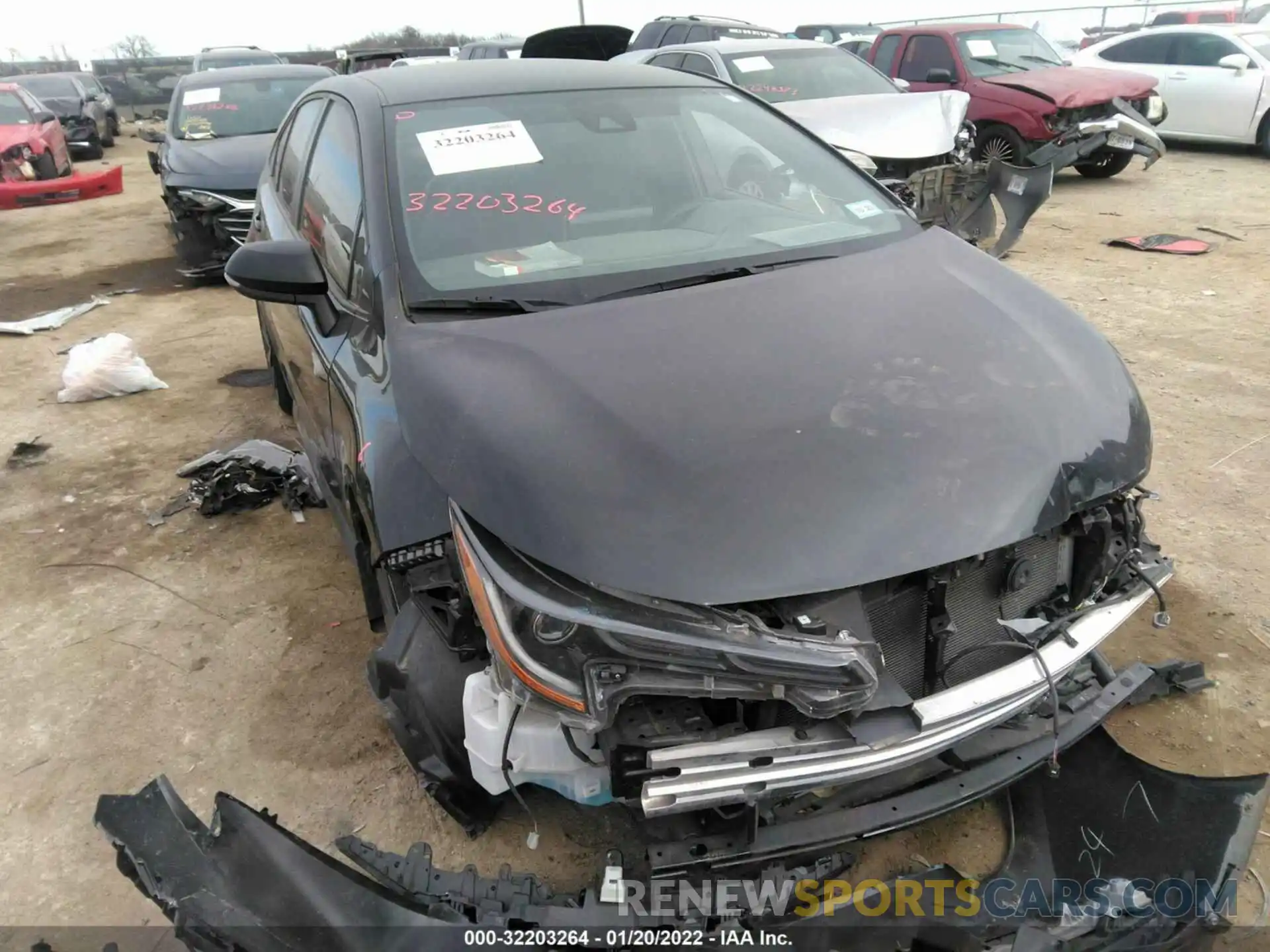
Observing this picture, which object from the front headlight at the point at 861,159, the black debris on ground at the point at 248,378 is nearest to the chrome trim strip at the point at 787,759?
the black debris on ground at the point at 248,378

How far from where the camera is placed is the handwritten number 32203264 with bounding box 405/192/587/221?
254 cm

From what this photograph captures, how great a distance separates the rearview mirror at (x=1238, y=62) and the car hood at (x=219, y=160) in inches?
417

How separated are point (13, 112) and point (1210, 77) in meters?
14.9

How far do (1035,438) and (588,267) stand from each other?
4.05 feet

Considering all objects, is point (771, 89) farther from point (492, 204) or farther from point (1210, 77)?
point (1210, 77)

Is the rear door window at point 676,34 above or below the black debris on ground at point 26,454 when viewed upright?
Result: above

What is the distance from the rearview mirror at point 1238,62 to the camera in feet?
34.1

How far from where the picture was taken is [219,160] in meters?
7.16

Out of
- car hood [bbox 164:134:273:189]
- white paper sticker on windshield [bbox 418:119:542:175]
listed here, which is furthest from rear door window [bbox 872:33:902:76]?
white paper sticker on windshield [bbox 418:119:542:175]

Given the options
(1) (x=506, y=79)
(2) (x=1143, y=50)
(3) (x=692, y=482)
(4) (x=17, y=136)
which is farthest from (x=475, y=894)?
(2) (x=1143, y=50)

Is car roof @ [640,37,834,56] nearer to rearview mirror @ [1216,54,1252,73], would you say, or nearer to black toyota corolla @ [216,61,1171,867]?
black toyota corolla @ [216,61,1171,867]

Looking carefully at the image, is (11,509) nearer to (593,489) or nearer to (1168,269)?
(593,489)

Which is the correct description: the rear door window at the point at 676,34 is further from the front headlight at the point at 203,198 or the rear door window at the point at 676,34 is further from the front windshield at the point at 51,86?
the front windshield at the point at 51,86

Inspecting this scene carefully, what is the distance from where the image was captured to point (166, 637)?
124 inches
